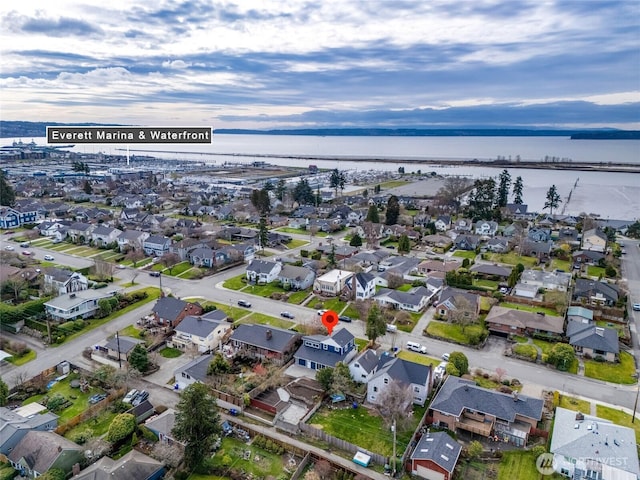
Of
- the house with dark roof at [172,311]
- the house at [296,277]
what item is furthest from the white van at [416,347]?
the house with dark roof at [172,311]

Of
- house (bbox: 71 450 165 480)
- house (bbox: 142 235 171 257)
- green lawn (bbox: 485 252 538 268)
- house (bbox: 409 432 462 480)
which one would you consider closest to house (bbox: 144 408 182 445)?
house (bbox: 71 450 165 480)

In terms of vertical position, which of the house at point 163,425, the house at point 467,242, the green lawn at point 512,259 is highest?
the house at point 467,242

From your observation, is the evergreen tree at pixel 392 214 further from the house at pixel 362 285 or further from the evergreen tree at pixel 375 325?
the evergreen tree at pixel 375 325

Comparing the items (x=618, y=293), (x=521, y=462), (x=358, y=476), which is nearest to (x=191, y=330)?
(x=358, y=476)

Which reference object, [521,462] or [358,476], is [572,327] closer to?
[521,462]

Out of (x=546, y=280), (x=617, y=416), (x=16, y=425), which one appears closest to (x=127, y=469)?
(x=16, y=425)

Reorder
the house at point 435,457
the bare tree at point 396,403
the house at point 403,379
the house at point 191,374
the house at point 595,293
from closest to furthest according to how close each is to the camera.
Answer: the house at point 435,457
the bare tree at point 396,403
the house at point 403,379
the house at point 191,374
the house at point 595,293

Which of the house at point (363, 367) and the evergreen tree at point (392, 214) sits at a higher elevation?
the evergreen tree at point (392, 214)
